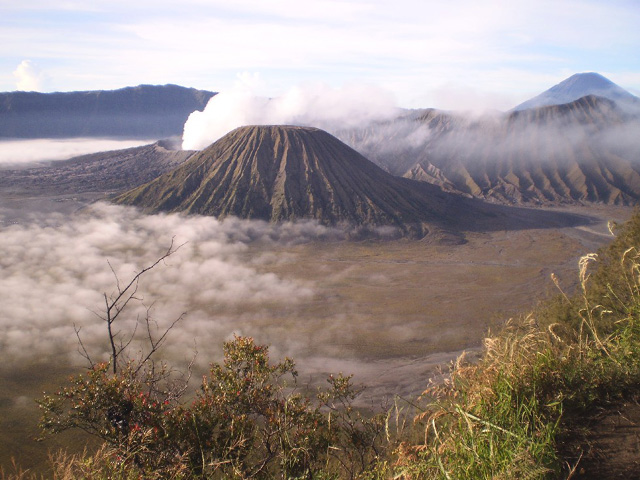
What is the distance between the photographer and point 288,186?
166ft

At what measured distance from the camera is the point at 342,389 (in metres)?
6.62

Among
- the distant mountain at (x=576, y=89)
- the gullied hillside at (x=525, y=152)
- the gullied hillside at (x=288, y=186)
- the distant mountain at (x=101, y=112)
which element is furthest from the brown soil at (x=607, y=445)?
the distant mountain at (x=576, y=89)

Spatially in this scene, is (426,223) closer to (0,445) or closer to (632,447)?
(0,445)

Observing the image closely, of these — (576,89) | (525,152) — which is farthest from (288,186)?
(576,89)

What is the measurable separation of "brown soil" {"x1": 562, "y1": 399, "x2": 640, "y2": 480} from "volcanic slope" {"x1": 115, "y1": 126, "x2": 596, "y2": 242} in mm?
42333

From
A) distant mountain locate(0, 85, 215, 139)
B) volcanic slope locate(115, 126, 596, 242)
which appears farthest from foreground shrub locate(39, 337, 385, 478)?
distant mountain locate(0, 85, 215, 139)

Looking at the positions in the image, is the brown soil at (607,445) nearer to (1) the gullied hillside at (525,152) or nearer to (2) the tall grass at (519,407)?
(2) the tall grass at (519,407)

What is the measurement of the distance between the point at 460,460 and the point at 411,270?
33.9 metres

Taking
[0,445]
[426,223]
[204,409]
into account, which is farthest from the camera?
[426,223]

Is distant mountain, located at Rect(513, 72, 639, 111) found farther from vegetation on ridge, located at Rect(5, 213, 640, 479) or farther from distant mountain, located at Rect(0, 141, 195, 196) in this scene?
vegetation on ridge, located at Rect(5, 213, 640, 479)

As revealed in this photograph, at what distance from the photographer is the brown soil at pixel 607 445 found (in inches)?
95.5

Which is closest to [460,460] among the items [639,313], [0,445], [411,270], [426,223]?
[639,313]

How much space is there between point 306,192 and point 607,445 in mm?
48386

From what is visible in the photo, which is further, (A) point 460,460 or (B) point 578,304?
(B) point 578,304
